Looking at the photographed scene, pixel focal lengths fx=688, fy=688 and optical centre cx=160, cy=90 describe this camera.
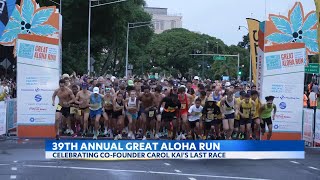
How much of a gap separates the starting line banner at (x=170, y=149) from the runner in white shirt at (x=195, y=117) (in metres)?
6.21

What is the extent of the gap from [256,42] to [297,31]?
3.04 metres

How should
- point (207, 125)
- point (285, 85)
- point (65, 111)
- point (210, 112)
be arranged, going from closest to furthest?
point (210, 112) → point (207, 125) → point (65, 111) → point (285, 85)

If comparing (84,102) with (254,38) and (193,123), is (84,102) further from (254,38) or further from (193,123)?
(254,38)

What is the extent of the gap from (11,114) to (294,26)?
9780 millimetres

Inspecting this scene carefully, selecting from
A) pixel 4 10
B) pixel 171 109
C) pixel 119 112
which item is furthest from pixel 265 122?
pixel 4 10

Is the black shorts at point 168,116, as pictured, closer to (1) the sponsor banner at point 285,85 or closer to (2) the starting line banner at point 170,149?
(1) the sponsor banner at point 285,85

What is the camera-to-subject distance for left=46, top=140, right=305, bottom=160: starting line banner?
13.7 m

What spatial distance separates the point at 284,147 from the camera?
543 inches

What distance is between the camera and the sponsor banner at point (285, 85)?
21.2 metres

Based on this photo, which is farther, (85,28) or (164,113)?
(85,28)

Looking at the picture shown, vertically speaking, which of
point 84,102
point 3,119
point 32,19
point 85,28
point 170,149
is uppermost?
point 85,28

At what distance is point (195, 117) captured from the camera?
20484 mm

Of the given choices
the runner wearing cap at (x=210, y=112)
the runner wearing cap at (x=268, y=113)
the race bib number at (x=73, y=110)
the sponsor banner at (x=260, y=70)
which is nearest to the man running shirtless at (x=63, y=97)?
the race bib number at (x=73, y=110)

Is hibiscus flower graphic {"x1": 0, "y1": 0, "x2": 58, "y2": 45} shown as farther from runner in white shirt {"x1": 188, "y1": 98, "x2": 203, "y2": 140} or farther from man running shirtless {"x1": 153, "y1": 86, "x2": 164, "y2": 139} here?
runner in white shirt {"x1": 188, "y1": 98, "x2": 203, "y2": 140}
